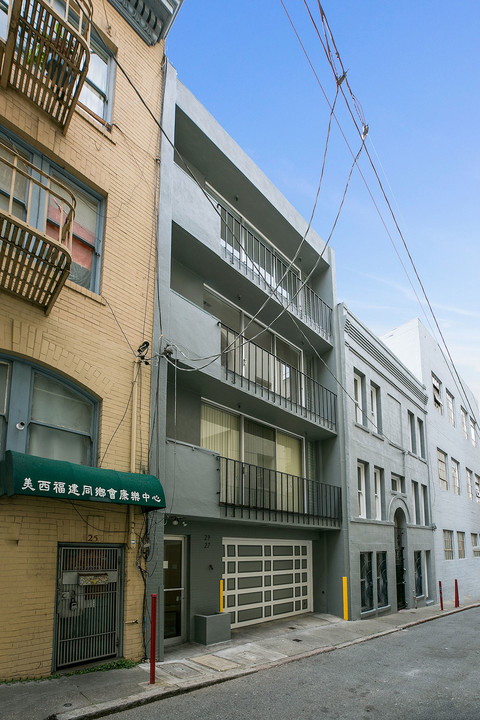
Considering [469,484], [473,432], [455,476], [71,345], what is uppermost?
[473,432]

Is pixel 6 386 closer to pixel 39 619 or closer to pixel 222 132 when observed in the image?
pixel 39 619

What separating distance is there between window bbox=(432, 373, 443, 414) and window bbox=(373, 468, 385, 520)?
883 centimetres

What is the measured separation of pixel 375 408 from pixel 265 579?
8.51m

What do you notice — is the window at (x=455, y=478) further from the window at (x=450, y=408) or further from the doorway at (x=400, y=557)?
the doorway at (x=400, y=557)

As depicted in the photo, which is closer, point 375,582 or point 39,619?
point 39,619

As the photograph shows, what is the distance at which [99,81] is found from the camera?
36.7ft

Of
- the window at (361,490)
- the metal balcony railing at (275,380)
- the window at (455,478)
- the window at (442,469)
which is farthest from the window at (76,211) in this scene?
the window at (455,478)

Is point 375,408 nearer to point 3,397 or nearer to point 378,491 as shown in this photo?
point 378,491

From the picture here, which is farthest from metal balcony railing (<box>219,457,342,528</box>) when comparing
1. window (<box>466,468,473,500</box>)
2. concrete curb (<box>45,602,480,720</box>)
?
window (<box>466,468,473,500</box>)

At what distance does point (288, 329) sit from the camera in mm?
17547

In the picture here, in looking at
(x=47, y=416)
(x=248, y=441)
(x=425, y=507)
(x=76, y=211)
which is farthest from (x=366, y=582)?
(x=76, y=211)

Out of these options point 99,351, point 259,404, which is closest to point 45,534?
point 99,351

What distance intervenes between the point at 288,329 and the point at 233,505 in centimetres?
675

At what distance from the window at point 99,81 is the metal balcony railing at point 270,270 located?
150 inches
